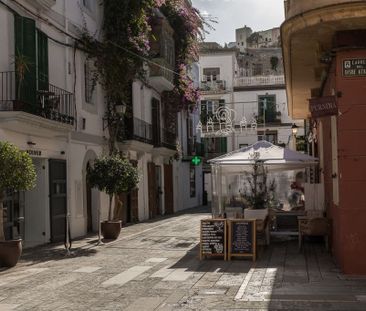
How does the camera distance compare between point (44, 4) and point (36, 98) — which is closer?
point (36, 98)

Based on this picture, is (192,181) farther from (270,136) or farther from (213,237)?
(213,237)

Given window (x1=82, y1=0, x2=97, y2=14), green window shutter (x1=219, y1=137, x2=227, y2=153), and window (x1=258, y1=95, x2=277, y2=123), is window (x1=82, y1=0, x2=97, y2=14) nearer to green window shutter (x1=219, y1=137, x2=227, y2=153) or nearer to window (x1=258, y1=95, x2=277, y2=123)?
window (x1=258, y1=95, x2=277, y2=123)

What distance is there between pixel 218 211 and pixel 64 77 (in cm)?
583

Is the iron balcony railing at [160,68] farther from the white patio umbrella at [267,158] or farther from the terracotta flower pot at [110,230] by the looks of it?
the white patio umbrella at [267,158]

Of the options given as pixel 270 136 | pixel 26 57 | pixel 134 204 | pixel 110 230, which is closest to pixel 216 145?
pixel 270 136

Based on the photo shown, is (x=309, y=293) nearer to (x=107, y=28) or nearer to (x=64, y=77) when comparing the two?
(x=64, y=77)

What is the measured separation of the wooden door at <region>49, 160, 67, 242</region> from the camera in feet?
52.3

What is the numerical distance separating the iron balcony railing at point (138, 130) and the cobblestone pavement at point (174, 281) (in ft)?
27.6

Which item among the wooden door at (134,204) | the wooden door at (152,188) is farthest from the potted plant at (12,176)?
the wooden door at (152,188)

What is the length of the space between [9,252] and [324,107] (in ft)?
21.0

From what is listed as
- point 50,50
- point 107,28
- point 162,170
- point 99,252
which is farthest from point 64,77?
point 162,170

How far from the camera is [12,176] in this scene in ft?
36.2

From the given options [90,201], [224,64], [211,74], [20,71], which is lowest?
[90,201]

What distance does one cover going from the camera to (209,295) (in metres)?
8.39
